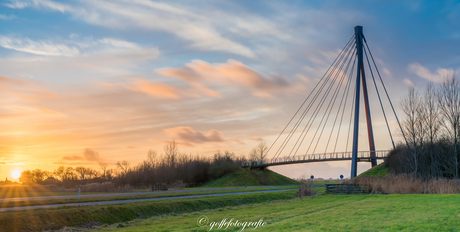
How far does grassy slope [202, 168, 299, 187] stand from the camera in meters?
76.6

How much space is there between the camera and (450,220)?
13.5m

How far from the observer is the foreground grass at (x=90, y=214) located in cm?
1827

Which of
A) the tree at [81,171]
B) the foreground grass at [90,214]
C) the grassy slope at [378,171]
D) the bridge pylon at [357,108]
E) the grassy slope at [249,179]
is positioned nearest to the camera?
the foreground grass at [90,214]

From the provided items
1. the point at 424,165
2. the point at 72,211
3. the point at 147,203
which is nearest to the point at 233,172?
the point at 424,165

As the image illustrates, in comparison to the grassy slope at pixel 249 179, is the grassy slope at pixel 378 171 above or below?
above

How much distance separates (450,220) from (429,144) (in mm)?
42240

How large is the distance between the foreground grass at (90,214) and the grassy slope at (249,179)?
47.6m

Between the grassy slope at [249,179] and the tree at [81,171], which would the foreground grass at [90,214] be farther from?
the tree at [81,171]

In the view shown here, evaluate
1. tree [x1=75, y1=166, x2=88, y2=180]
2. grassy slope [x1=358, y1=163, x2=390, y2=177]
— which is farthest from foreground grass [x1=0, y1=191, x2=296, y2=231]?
tree [x1=75, y1=166, x2=88, y2=180]

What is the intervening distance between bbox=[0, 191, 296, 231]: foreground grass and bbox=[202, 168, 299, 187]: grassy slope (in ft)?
156

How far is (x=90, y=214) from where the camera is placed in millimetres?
20953

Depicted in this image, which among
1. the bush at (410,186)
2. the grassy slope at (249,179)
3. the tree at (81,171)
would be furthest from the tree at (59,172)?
the bush at (410,186)

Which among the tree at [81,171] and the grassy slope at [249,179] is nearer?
the grassy slope at [249,179]

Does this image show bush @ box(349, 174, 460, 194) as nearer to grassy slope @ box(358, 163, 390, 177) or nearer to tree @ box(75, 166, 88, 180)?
grassy slope @ box(358, 163, 390, 177)
